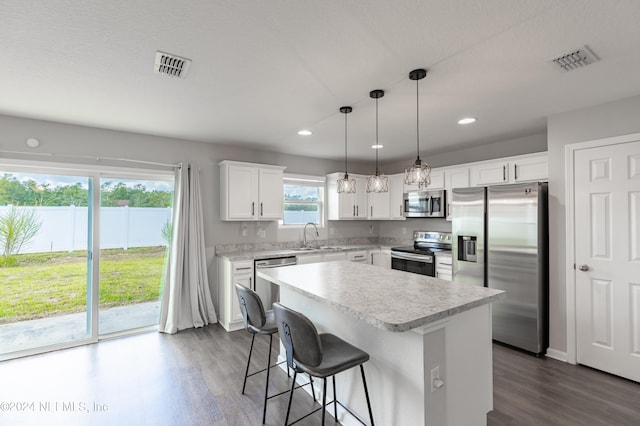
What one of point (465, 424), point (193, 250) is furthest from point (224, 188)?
point (465, 424)

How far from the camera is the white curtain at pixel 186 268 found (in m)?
3.97

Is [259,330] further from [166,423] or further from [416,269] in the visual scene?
[416,269]

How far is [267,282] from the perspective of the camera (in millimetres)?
4324

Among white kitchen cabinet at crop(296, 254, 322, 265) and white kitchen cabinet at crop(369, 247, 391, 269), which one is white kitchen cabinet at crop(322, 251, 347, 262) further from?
white kitchen cabinet at crop(369, 247, 391, 269)

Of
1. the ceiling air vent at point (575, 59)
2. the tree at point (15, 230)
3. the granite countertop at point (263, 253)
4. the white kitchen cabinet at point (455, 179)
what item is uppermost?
the ceiling air vent at point (575, 59)

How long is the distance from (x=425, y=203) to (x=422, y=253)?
2.77ft

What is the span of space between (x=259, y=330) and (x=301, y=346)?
0.69m

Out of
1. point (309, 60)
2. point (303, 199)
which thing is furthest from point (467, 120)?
point (303, 199)

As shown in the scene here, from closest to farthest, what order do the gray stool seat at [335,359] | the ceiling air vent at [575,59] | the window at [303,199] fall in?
the gray stool seat at [335,359]
the ceiling air vent at [575,59]
the window at [303,199]

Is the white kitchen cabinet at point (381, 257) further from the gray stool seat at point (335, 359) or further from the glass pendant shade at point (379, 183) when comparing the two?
the gray stool seat at point (335, 359)

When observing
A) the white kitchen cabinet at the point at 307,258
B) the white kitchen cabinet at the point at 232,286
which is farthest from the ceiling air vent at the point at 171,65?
the white kitchen cabinet at the point at 307,258

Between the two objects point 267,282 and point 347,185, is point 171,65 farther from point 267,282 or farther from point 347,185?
point 267,282

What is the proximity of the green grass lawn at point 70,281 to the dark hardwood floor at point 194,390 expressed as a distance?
537 mm

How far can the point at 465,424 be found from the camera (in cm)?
187
